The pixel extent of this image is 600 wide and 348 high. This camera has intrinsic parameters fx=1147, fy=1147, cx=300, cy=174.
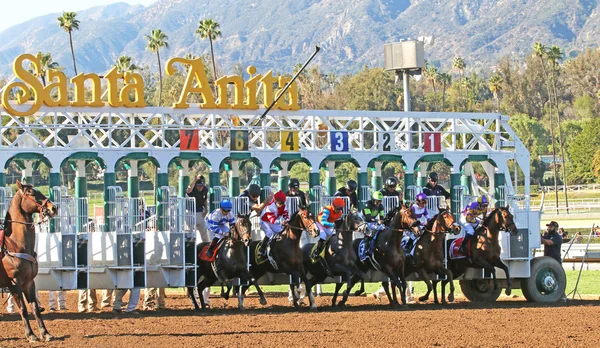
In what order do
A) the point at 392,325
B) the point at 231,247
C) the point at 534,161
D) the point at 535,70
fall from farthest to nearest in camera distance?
the point at 535,70
the point at 534,161
the point at 231,247
the point at 392,325

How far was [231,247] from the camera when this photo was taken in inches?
762

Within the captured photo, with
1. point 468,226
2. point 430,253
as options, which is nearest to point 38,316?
point 430,253

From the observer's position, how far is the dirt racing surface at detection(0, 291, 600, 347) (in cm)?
1479

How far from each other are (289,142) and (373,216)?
286cm

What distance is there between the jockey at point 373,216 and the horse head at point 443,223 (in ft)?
2.81

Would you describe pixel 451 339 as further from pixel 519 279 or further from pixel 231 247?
pixel 519 279

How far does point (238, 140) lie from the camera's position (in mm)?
21859

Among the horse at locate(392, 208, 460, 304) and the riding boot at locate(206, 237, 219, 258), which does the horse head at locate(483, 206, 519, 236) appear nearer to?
the horse at locate(392, 208, 460, 304)

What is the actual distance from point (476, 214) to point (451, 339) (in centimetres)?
631

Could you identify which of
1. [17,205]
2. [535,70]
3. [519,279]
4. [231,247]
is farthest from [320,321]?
[535,70]

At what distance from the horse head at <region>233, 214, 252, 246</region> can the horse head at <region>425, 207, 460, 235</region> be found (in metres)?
3.35

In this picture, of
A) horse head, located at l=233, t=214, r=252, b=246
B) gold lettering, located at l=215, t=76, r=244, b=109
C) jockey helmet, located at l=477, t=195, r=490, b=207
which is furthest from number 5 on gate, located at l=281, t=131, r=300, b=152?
jockey helmet, located at l=477, t=195, r=490, b=207

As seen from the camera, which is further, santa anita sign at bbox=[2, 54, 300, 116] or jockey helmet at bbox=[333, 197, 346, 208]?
santa anita sign at bbox=[2, 54, 300, 116]

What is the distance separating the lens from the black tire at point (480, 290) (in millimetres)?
22312
